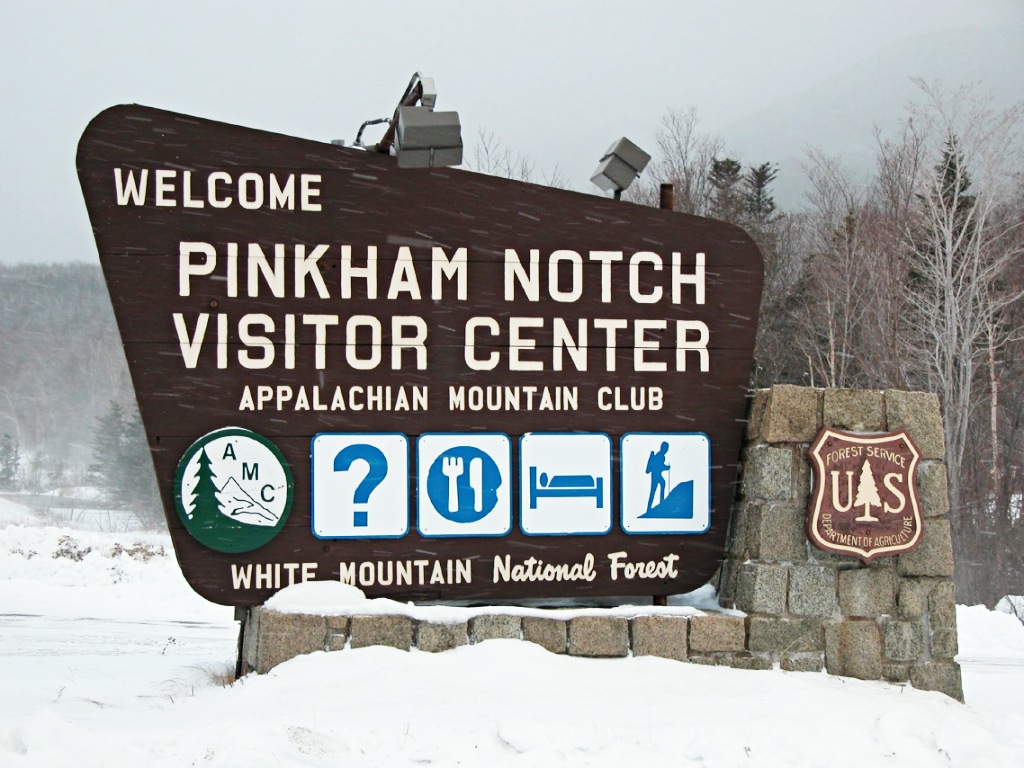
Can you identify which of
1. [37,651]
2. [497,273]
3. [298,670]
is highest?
[497,273]

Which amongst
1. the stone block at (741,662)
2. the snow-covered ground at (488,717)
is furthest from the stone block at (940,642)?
the stone block at (741,662)

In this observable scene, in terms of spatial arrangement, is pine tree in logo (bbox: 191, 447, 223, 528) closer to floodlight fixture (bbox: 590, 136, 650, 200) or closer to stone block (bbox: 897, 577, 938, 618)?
floodlight fixture (bbox: 590, 136, 650, 200)

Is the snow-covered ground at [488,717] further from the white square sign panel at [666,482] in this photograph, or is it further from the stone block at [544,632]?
the white square sign panel at [666,482]

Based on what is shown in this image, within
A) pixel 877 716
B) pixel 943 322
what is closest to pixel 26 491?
pixel 943 322

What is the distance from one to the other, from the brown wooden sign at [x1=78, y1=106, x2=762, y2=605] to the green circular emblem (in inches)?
0.5

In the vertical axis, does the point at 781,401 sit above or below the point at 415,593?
above

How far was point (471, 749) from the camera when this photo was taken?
5.52 metres

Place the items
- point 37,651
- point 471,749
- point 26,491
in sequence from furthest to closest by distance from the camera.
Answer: point 26,491 < point 37,651 < point 471,749

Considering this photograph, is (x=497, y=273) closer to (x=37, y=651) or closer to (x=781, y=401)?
(x=781, y=401)

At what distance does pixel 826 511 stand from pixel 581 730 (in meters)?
2.43

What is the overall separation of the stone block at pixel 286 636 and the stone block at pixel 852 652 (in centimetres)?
333

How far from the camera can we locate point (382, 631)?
675 centimetres

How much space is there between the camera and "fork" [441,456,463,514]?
7.21 m

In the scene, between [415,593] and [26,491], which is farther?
[26,491]
